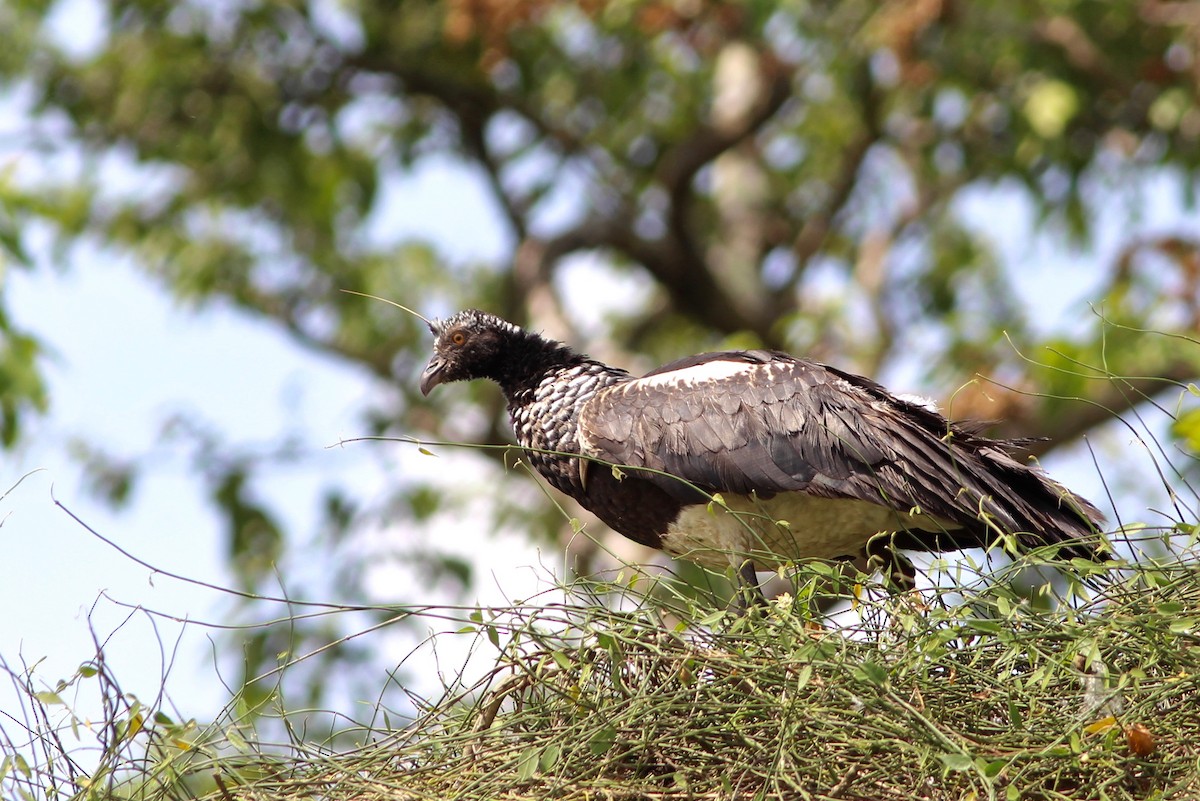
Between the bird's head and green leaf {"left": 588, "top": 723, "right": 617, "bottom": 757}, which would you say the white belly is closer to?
the bird's head

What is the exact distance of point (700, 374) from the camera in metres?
4.85

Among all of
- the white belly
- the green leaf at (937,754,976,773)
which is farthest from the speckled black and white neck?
the green leaf at (937,754,976,773)

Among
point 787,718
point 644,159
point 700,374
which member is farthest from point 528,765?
point 644,159

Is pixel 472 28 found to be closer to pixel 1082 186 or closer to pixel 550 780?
pixel 1082 186

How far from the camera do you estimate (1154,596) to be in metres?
2.71

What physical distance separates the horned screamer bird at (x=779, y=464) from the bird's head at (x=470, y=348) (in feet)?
1.13

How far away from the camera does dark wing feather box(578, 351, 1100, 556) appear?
4227mm

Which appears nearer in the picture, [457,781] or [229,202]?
[457,781]

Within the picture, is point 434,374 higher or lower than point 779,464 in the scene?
higher

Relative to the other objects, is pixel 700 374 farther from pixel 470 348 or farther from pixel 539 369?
pixel 470 348

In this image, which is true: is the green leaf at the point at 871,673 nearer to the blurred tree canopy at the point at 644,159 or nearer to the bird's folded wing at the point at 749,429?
the bird's folded wing at the point at 749,429

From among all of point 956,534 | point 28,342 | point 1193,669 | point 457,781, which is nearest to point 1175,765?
point 1193,669

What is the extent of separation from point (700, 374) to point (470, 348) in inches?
35.8

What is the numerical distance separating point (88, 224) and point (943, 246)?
25.4 ft
